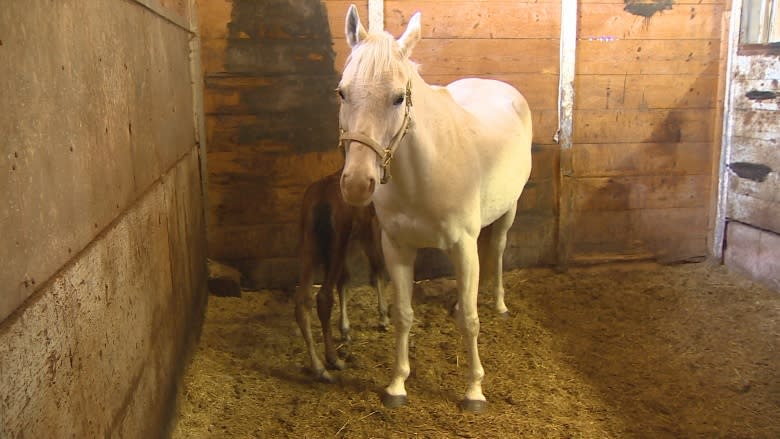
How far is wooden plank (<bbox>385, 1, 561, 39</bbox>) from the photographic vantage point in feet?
11.6

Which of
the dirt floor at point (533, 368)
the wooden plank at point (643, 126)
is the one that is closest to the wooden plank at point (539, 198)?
the wooden plank at point (643, 126)

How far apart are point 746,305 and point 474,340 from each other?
1947 mm

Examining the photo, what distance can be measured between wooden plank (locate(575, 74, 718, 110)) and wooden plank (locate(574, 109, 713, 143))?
0.04 m

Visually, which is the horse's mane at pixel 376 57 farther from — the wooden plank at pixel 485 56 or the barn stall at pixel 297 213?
the wooden plank at pixel 485 56

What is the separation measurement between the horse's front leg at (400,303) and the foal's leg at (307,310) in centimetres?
32

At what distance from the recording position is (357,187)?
1780 millimetres

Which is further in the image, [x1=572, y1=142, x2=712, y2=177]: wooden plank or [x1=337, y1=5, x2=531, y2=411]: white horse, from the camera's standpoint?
[x1=572, y1=142, x2=712, y2=177]: wooden plank

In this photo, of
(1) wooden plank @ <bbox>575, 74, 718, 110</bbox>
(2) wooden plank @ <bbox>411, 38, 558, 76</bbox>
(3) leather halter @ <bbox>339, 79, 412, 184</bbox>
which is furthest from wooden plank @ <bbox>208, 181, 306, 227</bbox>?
(1) wooden plank @ <bbox>575, 74, 718, 110</bbox>

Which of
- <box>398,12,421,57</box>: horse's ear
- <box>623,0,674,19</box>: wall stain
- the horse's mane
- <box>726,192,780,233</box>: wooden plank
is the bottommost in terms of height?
<box>726,192,780,233</box>: wooden plank

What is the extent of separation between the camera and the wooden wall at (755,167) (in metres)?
3.59

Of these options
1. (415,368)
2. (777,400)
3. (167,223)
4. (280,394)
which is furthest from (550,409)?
(167,223)

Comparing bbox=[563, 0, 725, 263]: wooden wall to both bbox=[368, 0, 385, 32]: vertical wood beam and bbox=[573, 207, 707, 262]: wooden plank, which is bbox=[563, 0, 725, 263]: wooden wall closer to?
bbox=[573, 207, 707, 262]: wooden plank

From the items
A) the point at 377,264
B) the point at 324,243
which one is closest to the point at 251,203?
the point at 377,264

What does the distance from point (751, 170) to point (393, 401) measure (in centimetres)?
279
